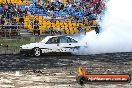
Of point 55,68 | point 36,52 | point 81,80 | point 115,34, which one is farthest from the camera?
point 115,34

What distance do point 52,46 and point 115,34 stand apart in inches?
207

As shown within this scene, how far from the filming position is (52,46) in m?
22.6

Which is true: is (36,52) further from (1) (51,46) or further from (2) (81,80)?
(2) (81,80)

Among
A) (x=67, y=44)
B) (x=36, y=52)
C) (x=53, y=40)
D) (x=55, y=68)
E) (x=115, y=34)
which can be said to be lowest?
(x=55, y=68)

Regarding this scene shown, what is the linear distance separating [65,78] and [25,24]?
1597cm

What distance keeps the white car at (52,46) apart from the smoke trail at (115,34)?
1.17 m

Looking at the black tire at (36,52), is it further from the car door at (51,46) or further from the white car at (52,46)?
the car door at (51,46)

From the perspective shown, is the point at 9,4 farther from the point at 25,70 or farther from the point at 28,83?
the point at 28,83

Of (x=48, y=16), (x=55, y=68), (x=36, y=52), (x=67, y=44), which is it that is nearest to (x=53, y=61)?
(x=55, y=68)

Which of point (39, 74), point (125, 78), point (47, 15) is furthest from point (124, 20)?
point (125, 78)

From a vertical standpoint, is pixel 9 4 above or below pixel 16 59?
above

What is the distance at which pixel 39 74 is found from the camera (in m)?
15.4

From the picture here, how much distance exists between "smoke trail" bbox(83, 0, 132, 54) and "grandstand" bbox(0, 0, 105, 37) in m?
3.71

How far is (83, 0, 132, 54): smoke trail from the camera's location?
2453 centimetres
